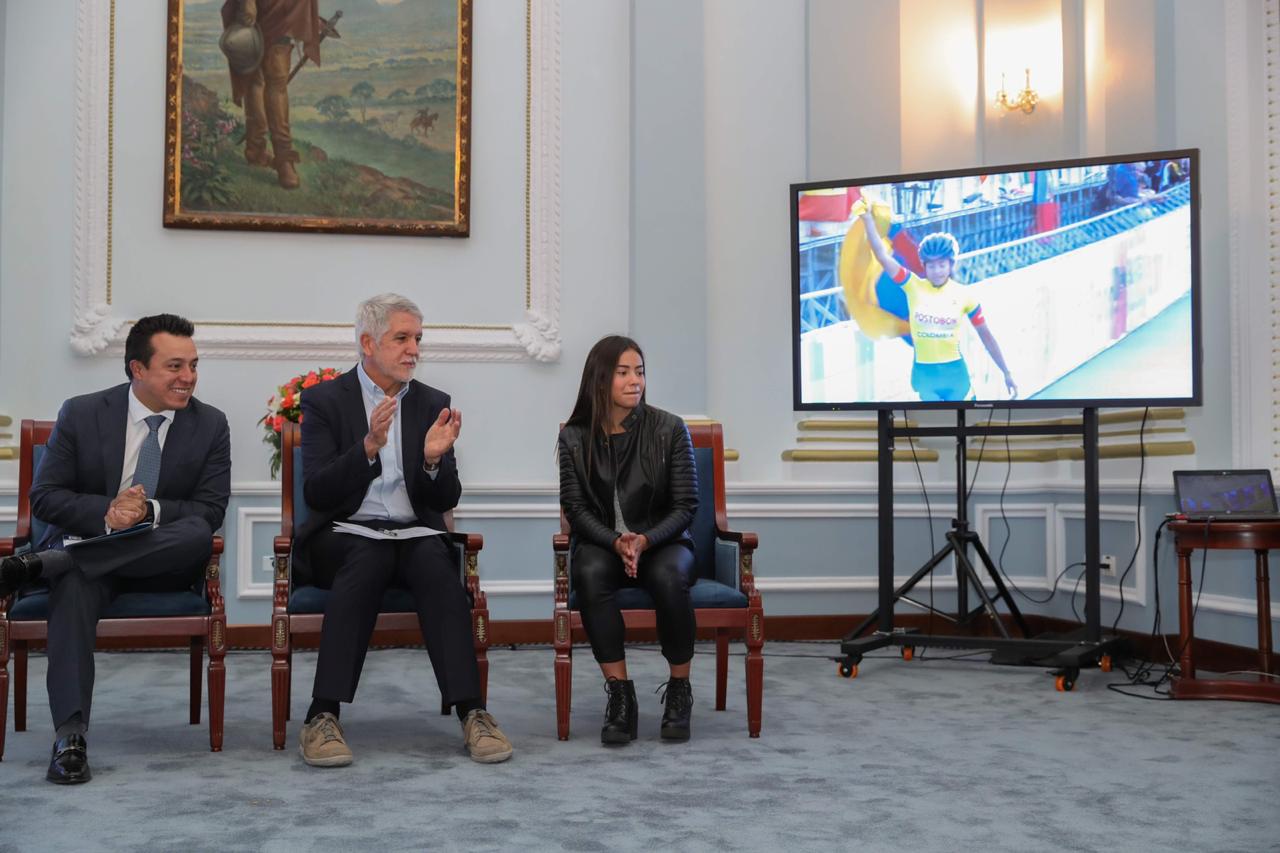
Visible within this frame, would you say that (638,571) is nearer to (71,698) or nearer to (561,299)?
(71,698)

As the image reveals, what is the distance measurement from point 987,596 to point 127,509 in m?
2.99

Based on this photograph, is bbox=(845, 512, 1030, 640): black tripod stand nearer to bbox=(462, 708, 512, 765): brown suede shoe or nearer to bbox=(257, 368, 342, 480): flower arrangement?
bbox=(462, 708, 512, 765): brown suede shoe

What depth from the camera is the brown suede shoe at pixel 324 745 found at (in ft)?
9.68

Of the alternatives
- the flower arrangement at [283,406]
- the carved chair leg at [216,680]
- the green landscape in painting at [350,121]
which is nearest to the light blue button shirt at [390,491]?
the carved chair leg at [216,680]

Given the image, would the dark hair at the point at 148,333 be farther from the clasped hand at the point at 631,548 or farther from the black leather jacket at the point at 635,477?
the clasped hand at the point at 631,548

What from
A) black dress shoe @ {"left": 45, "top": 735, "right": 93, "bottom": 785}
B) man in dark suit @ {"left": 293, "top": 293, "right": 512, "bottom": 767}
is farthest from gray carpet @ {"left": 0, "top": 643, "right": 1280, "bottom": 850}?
man in dark suit @ {"left": 293, "top": 293, "right": 512, "bottom": 767}

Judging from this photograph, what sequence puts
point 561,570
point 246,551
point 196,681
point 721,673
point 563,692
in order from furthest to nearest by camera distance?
point 246,551 → point 721,673 → point 196,681 → point 561,570 → point 563,692

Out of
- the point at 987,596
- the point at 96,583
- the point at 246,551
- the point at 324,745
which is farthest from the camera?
the point at 246,551

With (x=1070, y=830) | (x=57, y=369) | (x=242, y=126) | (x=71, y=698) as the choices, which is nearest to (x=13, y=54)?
(x=242, y=126)

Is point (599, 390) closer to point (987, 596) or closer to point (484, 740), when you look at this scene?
point (484, 740)

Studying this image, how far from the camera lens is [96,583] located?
3072 millimetres

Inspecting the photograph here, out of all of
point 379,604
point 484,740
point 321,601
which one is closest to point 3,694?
point 321,601

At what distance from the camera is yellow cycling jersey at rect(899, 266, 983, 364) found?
4570 mm

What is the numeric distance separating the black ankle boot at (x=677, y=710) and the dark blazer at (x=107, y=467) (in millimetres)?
1296
